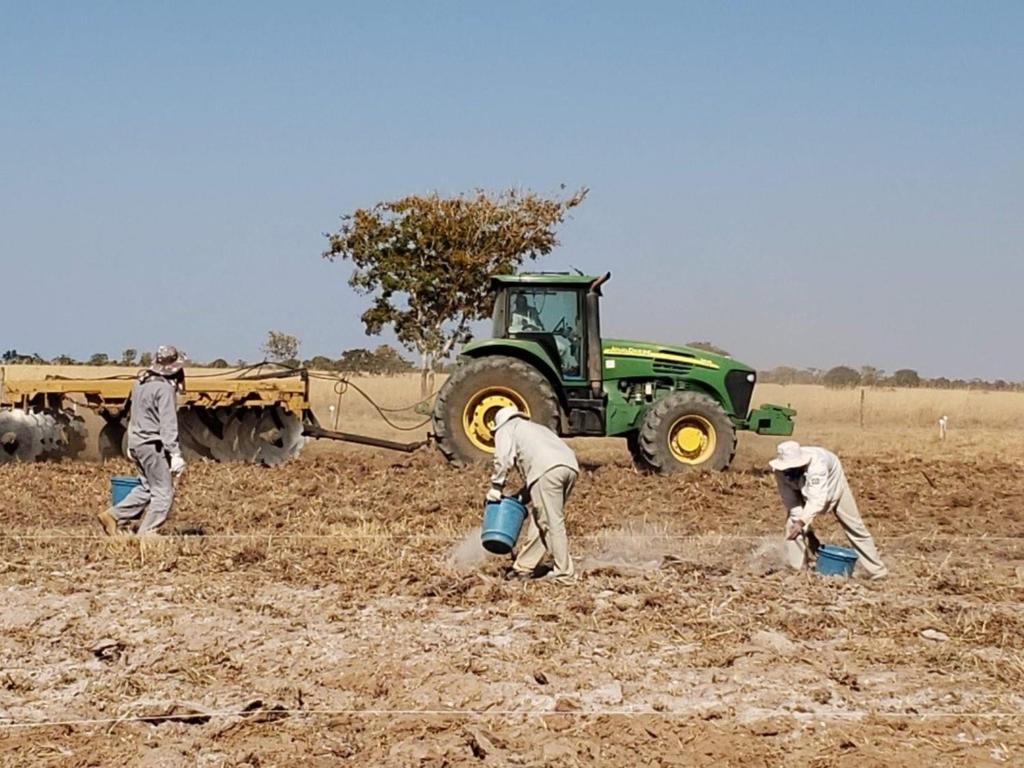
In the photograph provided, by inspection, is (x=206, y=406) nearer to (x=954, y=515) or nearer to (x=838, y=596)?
(x=954, y=515)

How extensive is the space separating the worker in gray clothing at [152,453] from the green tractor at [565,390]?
5483 mm

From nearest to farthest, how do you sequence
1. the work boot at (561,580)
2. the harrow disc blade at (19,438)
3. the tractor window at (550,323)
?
1. the work boot at (561,580)
2. the tractor window at (550,323)
3. the harrow disc blade at (19,438)

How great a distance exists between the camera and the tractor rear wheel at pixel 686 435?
16281 mm

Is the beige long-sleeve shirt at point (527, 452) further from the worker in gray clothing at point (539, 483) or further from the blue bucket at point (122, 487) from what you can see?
the blue bucket at point (122, 487)

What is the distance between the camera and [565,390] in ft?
53.9

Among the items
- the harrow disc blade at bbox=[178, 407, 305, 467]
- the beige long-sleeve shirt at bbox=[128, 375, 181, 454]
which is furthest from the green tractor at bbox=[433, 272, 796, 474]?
the beige long-sleeve shirt at bbox=[128, 375, 181, 454]

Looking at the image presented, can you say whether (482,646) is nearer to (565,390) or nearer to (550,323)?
(565,390)

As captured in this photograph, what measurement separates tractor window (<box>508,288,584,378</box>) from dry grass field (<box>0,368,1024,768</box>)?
3027mm

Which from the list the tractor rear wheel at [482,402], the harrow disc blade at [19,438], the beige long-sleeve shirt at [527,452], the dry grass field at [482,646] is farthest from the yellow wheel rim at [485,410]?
the beige long-sleeve shirt at [527,452]

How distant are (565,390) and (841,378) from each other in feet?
119

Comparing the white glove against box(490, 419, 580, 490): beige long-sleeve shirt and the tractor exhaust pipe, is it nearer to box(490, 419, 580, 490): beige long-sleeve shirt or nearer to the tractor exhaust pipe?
box(490, 419, 580, 490): beige long-sleeve shirt

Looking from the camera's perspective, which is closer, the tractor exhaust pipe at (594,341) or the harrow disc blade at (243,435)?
Answer: the tractor exhaust pipe at (594,341)

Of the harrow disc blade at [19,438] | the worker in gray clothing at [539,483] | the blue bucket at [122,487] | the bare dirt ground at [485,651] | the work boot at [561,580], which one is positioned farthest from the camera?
the harrow disc blade at [19,438]

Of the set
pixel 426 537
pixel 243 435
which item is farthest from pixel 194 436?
pixel 426 537
